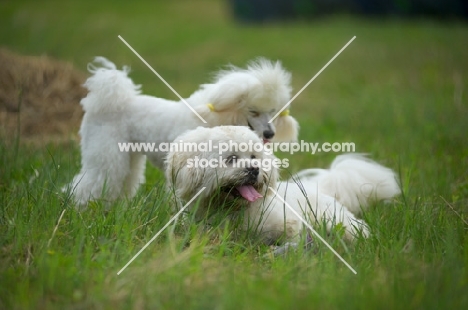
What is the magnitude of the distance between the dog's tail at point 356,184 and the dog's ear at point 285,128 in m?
0.66

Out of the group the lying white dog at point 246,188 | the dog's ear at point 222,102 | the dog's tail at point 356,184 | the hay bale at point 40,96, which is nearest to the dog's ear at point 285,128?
the dog's ear at point 222,102

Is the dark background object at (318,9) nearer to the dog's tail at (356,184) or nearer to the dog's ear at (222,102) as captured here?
the dog's ear at (222,102)

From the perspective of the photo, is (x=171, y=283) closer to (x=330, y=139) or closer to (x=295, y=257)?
(x=295, y=257)

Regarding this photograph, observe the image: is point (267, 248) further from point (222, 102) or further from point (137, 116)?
point (137, 116)

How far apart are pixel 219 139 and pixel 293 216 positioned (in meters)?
0.78

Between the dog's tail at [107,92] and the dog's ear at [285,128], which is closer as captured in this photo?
the dog's tail at [107,92]

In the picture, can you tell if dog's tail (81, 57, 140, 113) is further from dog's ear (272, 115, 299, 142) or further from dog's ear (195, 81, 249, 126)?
dog's ear (272, 115, 299, 142)

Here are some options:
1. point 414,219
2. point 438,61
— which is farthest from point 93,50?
point 414,219

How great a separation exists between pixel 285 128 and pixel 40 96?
4467 mm

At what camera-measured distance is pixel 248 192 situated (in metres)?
3.99

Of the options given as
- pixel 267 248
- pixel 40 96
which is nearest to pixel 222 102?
pixel 267 248

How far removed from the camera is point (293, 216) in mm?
4258

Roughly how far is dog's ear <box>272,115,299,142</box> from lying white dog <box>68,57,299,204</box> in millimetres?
214

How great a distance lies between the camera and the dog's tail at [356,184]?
495 centimetres
